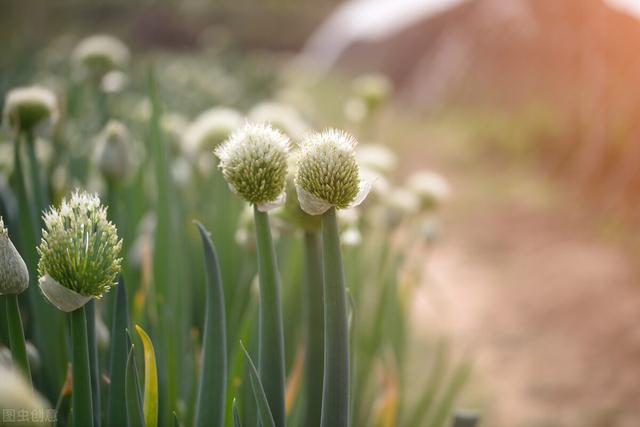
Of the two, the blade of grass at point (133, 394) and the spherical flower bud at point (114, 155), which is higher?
the spherical flower bud at point (114, 155)

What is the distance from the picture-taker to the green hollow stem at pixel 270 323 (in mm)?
482

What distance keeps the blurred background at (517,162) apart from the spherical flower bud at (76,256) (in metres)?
0.99

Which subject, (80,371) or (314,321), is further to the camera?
Result: (314,321)

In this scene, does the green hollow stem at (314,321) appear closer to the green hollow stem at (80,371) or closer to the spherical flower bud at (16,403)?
the green hollow stem at (80,371)

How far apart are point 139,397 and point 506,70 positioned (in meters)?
4.04

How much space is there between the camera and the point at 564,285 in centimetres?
204

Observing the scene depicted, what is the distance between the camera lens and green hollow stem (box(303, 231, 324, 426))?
0.64 m

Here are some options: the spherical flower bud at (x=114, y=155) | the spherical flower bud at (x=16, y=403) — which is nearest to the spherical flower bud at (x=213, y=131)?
the spherical flower bud at (x=114, y=155)

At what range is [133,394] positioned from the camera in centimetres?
52

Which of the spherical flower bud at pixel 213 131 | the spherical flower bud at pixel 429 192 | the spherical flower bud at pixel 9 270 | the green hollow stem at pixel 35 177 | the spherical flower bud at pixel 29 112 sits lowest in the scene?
the spherical flower bud at pixel 9 270

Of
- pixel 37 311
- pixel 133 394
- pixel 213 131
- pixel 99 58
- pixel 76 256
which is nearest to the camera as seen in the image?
pixel 76 256

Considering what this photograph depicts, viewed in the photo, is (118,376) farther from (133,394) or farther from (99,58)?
(99,58)

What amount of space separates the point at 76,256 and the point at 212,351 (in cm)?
17

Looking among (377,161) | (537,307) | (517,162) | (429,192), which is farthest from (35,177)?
(517,162)
